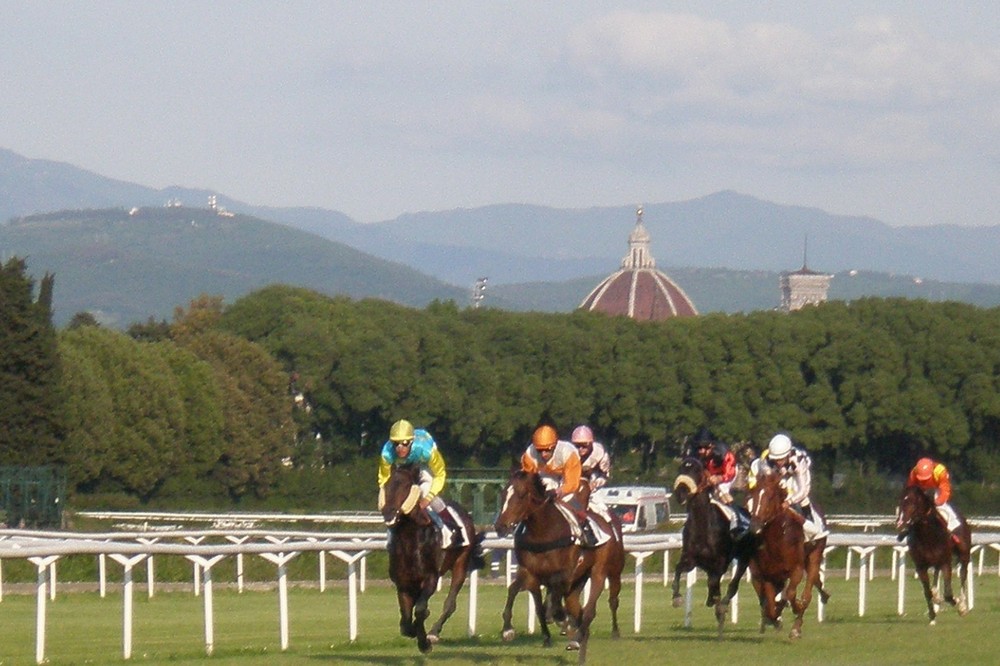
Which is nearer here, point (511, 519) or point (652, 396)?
point (511, 519)

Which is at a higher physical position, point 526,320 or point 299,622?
point 526,320

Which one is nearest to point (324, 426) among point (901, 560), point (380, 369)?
point (380, 369)

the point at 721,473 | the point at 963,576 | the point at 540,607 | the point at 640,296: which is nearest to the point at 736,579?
the point at 721,473

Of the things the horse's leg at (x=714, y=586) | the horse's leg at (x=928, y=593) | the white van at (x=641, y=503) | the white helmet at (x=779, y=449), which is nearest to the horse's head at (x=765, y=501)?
the white helmet at (x=779, y=449)

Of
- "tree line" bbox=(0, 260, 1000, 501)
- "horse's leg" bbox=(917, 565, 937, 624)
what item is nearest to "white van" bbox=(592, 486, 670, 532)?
"tree line" bbox=(0, 260, 1000, 501)

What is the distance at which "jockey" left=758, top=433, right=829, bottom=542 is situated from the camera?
60.9ft

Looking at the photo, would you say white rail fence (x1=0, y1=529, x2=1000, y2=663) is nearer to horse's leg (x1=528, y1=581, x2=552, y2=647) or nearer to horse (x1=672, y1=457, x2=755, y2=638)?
horse (x1=672, y1=457, x2=755, y2=638)

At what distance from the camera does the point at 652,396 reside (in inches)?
3081

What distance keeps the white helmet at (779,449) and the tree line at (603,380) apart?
169ft

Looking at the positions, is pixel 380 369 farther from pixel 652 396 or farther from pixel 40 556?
pixel 40 556

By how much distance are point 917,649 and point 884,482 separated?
59.7 m

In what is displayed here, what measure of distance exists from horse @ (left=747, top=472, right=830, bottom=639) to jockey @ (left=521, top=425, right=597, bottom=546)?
2701 millimetres

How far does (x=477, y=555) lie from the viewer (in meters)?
16.4

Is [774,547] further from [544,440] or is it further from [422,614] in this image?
[422,614]
